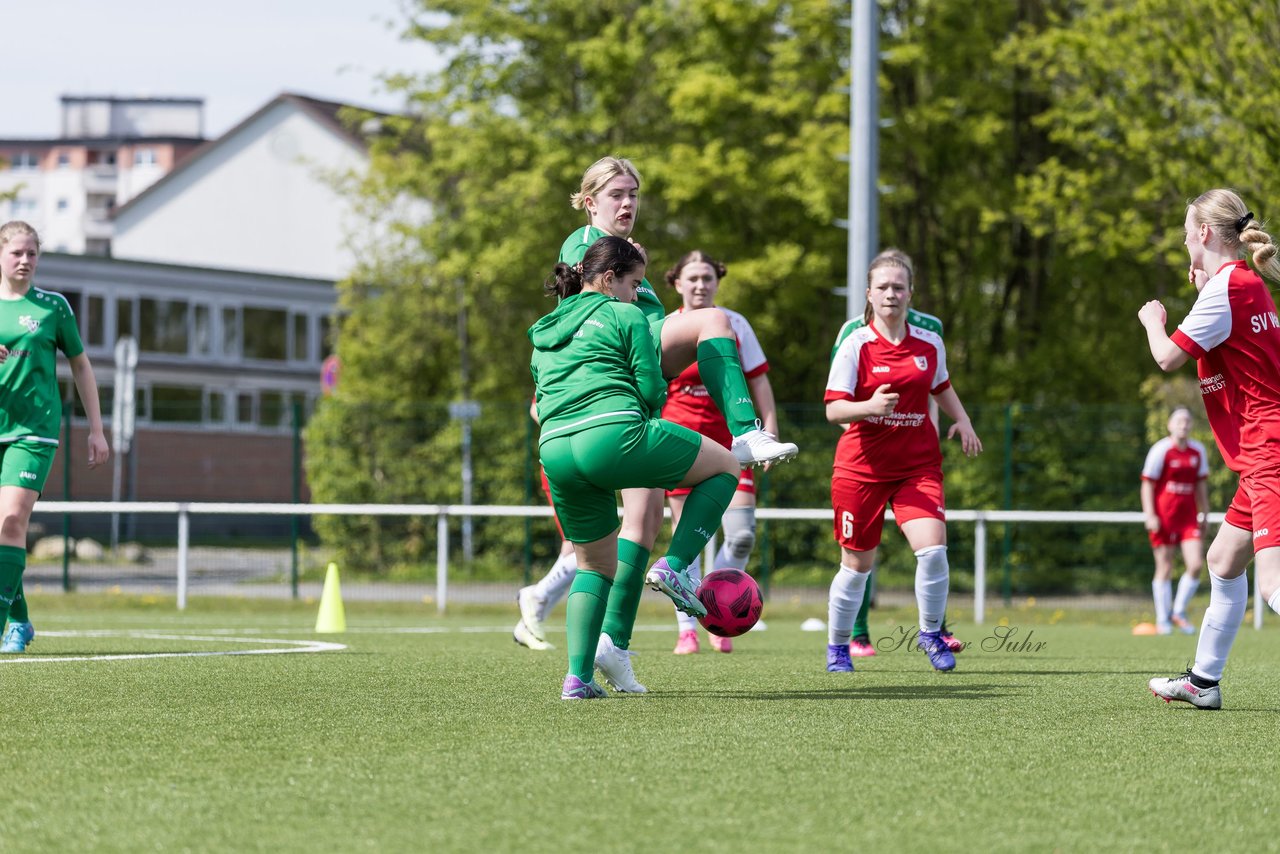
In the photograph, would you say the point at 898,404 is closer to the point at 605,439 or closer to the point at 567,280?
the point at 567,280

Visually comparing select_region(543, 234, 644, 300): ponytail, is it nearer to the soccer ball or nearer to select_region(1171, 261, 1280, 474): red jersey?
the soccer ball

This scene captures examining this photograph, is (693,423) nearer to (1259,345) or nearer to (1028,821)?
(1259,345)

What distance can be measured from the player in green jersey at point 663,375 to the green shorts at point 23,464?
10.2 ft

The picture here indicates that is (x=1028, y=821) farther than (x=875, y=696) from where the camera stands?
No

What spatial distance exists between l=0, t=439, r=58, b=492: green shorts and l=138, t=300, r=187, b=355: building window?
36835 millimetres

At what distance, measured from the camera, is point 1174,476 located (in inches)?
582

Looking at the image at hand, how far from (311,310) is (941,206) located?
83.8 ft

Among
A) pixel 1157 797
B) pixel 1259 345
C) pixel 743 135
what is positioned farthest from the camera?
pixel 743 135

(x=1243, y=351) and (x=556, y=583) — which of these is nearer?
(x=1243, y=351)

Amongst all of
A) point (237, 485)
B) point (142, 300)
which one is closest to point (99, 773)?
point (237, 485)

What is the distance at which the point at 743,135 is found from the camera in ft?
84.5

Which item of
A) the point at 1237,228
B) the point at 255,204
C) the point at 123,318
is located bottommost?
the point at 1237,228

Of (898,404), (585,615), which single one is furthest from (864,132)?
(585,615)

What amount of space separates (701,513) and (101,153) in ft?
282
